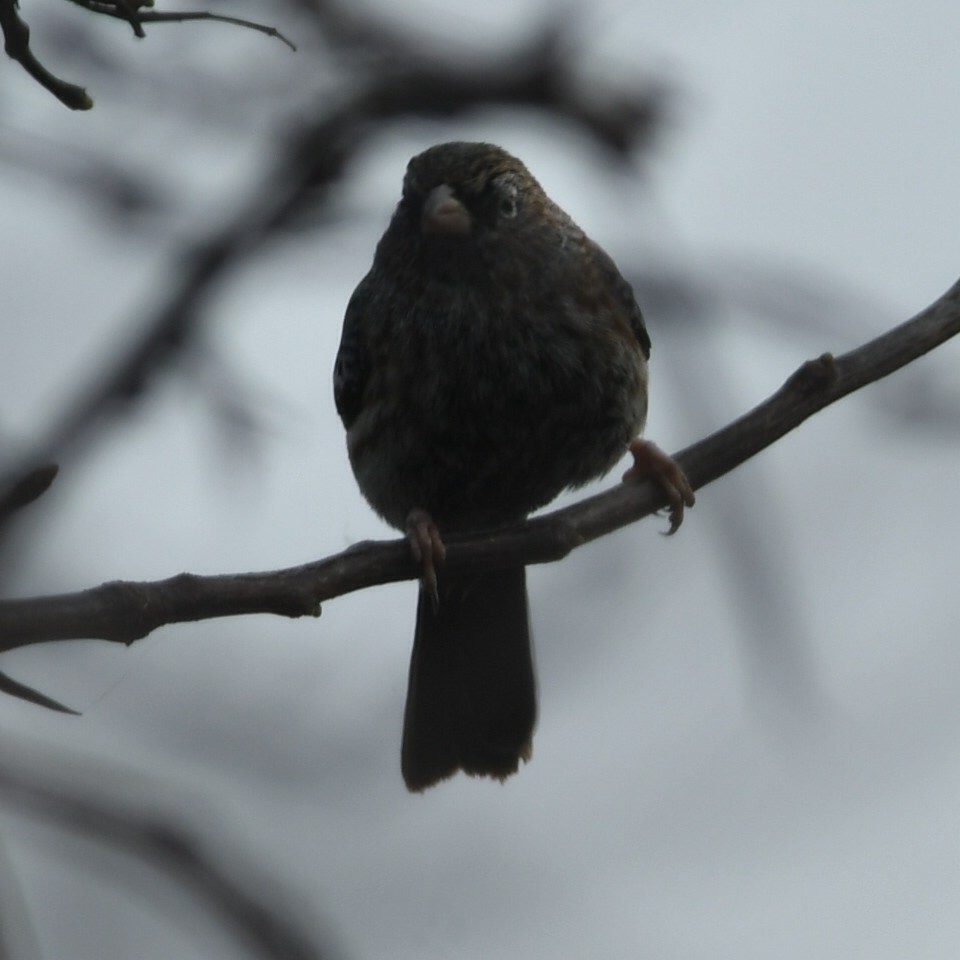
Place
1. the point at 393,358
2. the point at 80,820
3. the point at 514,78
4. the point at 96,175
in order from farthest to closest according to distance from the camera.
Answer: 1. the point at 393,358
2. the point at 96,175
3. the point at 514,78
4. the point at 80,820

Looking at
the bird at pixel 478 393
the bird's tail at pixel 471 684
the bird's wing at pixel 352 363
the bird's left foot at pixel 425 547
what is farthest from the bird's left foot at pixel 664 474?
the bird's wing at pixel 352 363

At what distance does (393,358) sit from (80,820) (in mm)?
2408

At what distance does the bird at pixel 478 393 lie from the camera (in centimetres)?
418

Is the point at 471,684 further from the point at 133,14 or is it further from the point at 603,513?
the point at 133,14

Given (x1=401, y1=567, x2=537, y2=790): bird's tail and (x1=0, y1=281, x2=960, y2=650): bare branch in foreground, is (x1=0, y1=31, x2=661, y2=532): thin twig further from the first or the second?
(x1=401, y1=567, x2=537, y2=790): bird's tail

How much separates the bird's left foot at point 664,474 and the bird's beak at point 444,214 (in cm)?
86

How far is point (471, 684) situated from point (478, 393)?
39.6 inches

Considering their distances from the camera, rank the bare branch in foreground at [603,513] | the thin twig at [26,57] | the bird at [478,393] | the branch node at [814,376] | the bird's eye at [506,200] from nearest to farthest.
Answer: the thin twig at [26,57], the bare branch in foreground at [603,513], the branch node at [814,376], the bird at [478,393], the bird's eye at [506,200]

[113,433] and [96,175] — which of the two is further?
[96,175]

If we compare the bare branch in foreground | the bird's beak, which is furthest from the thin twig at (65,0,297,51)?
the bird's beak

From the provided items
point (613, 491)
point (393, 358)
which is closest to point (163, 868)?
point (613, 491)

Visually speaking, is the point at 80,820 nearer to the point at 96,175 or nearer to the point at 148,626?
the point at 148,626

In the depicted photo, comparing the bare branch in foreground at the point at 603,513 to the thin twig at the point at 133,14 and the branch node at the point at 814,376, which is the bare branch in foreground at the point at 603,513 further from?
the thin twig at the point at 133,14

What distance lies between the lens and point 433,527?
361cm
